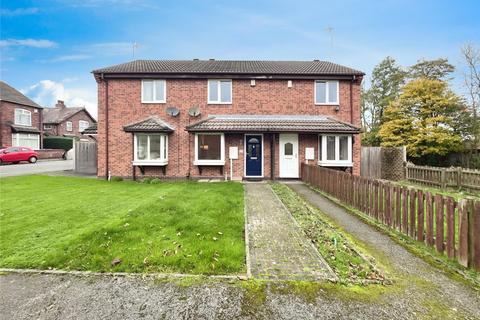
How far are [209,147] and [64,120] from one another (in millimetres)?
41814

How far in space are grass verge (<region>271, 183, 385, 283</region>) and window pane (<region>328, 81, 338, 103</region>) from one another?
31.3ft

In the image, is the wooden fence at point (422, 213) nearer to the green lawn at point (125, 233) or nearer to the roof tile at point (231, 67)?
the green lawn at point (125, 233)

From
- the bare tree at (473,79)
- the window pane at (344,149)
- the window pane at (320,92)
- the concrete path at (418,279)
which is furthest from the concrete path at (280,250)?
the bare tree at (473,79)

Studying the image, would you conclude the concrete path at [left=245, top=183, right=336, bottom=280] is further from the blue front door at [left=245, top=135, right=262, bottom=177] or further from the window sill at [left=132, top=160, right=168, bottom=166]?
the window sill at [left=132, top=160, right=168, bottom=166]

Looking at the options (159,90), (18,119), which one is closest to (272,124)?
(159,90)

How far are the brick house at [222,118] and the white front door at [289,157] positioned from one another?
2.4 inches

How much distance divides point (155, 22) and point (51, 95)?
47.5 meters

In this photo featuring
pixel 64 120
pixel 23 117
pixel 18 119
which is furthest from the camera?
pixel 64 120

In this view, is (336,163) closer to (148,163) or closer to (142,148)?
(148,163)

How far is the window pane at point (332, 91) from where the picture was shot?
562 inches

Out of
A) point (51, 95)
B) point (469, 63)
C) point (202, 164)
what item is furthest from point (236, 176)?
point (51, 95)

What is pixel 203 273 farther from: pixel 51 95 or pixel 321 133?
pixel 51 95

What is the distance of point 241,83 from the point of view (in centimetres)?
1420

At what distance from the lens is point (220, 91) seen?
14234 mm
